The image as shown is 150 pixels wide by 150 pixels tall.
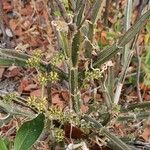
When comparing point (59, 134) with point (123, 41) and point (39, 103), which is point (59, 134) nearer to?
point (39, 103)

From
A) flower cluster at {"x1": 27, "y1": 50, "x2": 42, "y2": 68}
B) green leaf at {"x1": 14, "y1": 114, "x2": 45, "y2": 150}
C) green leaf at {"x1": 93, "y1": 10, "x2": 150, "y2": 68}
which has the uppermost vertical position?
green leaf at {"x1": 93, "y1": 10, "x2": 150, "y2": 68}

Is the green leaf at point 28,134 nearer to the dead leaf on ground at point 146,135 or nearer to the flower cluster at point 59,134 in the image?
the flower cluster at point 59,134

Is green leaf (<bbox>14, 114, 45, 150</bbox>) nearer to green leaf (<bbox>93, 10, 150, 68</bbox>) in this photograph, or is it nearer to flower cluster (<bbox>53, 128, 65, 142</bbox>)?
flower cluster (<bbox>53, 128, 65, 142</bbox>)

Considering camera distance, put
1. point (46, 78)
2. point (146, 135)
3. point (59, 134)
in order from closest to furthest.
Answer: point (46, 78) < point (59, 134) < point (146, 135)

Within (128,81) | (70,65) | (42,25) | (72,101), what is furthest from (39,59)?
(42,25)

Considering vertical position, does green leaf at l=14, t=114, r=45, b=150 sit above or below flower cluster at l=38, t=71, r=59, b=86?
below

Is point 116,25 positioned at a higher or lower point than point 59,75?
higher

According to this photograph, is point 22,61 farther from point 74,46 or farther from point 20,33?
point 20,33

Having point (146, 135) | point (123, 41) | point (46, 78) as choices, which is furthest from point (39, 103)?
point (146, 135)

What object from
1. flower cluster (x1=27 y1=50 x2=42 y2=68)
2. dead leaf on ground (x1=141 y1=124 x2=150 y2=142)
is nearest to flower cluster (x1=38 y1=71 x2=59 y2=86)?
flower cluster (x1=27 y1=50 x2=42 y2=68)
